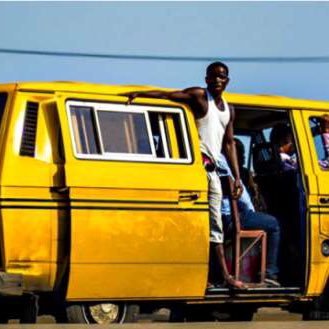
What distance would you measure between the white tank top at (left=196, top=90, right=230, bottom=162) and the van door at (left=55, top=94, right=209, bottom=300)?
0.14 meters

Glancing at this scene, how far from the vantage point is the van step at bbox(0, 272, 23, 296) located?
7.76 m

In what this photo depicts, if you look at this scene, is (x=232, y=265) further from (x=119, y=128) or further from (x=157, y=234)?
(x=119, y=128)

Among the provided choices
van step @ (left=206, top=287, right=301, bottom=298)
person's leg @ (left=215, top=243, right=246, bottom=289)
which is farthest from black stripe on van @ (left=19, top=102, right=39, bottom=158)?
van step @ (left=206, top=287, right=301, bottom=298)

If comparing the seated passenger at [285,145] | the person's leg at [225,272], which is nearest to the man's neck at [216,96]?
the seated passenger at [285,145]

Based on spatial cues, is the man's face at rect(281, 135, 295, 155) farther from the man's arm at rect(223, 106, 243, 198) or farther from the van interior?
the man's arm at rect(223, 106, 243, 198)

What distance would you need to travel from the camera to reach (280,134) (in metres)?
10.0

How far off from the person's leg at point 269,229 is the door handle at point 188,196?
905mm

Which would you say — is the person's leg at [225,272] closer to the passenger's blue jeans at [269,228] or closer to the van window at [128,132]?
the passenger's blue jeans at [269,228]

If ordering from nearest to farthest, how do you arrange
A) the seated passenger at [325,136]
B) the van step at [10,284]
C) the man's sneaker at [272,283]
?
1. the van step at [10,284]
2. the man's sneaker at [272,283]
3. the seated passenger at [325,136]

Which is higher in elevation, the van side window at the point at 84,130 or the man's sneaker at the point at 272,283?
the van side window at the point at 84,130

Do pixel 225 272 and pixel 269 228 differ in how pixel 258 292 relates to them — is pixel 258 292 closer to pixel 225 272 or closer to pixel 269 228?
pixel 225 272

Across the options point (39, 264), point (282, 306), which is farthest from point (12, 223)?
point (282, 306)

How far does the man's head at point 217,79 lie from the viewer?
9102mm

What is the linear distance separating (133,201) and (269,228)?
1.65 meters
